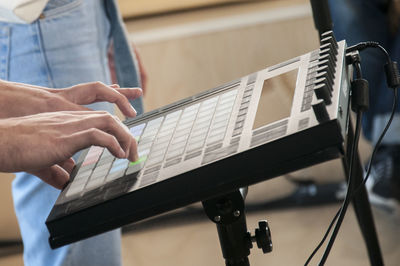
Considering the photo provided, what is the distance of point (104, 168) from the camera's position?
623 millimetres

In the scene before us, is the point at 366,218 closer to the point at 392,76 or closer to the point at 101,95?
the point at 392,76

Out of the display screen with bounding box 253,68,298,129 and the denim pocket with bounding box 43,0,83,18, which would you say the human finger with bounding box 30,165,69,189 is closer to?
the display screen with bounding box 253,68,298,129

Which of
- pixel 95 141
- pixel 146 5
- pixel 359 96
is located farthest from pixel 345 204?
pixel 146 5

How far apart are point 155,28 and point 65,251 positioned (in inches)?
57.2

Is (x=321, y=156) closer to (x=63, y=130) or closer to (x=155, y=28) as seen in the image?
(x=63, y=130)

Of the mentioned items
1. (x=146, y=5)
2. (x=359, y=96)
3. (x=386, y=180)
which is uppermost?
(x=359, y=96)

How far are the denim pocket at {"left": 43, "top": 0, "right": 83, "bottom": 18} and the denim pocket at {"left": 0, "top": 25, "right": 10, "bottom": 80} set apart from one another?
0.08 metres

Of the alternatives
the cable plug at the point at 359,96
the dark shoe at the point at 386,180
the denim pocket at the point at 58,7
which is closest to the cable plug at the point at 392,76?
the cable plug at the point at 359,96

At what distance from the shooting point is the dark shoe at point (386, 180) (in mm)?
2201

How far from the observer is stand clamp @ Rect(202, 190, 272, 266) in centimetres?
62

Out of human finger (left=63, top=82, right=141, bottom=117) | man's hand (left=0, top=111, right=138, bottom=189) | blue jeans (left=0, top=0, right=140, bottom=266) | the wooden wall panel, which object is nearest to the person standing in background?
blue jeans (left=0, top=0, right=140, bottom=266)

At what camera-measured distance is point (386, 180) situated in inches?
89.7

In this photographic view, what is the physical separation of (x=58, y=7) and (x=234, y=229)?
0.63m

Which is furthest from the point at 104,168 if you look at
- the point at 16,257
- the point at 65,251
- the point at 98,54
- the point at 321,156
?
the point at 16,257
